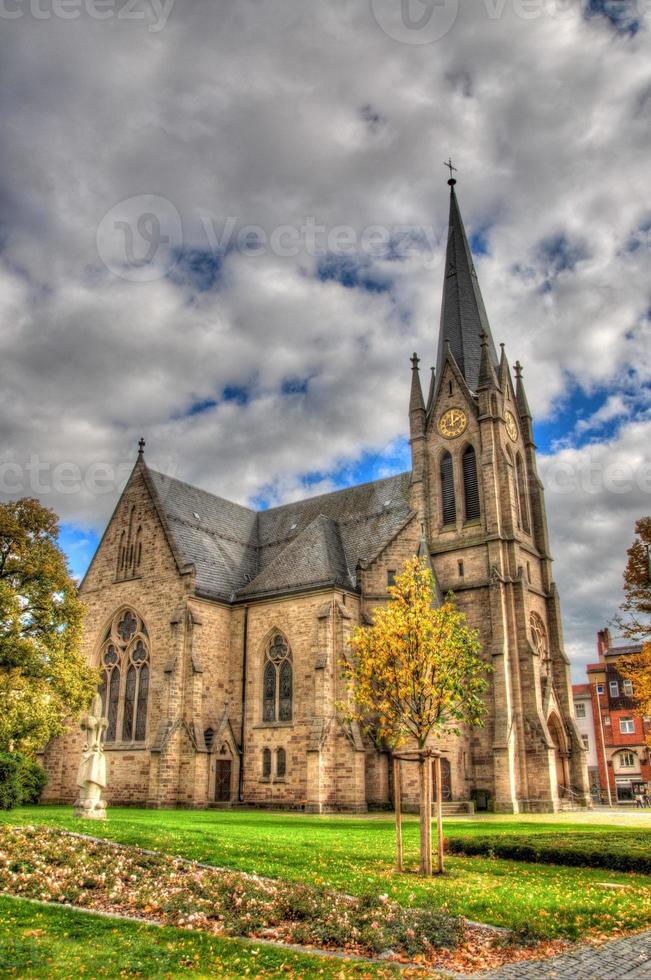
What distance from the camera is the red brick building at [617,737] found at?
62625 mm

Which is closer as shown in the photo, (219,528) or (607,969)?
(607,969)

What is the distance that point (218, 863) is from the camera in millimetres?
13555

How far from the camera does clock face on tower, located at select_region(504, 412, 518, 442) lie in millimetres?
41444

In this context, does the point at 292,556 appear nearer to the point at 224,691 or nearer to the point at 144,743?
the point at 224,691

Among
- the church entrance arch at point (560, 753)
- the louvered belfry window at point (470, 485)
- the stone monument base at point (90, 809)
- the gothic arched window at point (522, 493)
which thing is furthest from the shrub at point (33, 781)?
the gothic arched window at point (522, 493)

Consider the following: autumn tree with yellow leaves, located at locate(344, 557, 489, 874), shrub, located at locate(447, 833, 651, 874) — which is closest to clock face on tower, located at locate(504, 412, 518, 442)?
shrub, located at locate(447, 833, 651, 874)

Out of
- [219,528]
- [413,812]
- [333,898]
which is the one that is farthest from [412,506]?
[333,898]

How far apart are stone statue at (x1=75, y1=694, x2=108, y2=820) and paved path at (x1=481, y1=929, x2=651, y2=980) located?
1608 centimetres

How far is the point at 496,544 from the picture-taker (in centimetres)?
3666

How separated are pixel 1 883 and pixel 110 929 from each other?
3.41 m

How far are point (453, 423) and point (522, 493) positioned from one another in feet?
18.4

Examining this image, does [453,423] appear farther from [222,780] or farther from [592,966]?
[592,966]

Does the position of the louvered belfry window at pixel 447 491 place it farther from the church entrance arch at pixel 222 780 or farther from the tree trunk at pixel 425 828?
the tree trunk at pixel 425 828

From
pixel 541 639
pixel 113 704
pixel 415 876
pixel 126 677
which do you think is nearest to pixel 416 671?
pixel 415 876
